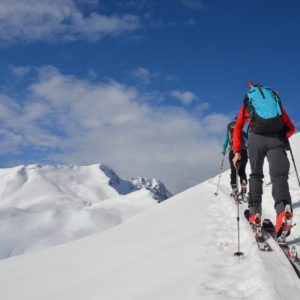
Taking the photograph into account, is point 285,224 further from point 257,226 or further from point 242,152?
point 242,152

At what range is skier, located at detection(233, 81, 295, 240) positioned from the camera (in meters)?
6.37

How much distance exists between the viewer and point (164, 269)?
5566mm

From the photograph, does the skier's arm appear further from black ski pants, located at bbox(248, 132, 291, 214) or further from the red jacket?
black ski pants, located at bbox(248, 132, 291, 214)

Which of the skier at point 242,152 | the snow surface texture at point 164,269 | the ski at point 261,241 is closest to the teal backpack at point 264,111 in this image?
the ski at point 261,241

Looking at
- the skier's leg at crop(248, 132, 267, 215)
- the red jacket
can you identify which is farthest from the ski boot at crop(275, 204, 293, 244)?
the red jacket

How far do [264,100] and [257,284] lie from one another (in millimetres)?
3389

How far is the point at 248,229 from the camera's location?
7035mm

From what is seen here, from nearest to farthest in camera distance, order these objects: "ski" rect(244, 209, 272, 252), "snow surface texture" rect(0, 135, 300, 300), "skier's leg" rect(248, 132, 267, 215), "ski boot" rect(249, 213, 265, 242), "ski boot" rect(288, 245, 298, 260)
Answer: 1. "snow surface texture" rect(0, 135, 300, 300)
2. "ski boot" rect(288, 245, 298, 260)
3. "ski" rect(244, 209, 272, 252)
4. "ski boot" rect(249, 213, 265, 242)
5. "skier's leg" rect(248, 132, 267, 215)

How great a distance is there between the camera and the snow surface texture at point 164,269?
171 inches

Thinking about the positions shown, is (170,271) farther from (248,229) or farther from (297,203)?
(297,203)

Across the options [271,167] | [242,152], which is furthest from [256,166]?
[242,152]

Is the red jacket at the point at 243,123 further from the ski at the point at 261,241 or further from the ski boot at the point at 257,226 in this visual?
the ski at the point at 261,241

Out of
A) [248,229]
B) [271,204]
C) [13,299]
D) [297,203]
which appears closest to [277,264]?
[248,229]

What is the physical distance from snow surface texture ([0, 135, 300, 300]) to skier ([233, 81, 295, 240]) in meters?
0.74
